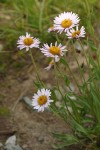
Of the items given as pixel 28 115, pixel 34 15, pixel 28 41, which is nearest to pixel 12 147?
pixel 28 115

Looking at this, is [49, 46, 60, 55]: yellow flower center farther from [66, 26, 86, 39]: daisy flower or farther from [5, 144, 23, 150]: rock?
[5, 144, 23, 150]: rock

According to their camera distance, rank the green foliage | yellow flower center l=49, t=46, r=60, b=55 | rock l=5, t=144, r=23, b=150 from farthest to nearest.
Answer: the green foliage, rock l=5, t=144, r=23, b=150, yellow flower center l=49, t=46, r=60, b=55

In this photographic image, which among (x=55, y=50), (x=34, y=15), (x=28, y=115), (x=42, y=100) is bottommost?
(x=42, y=100)

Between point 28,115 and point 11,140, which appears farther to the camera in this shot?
point 28,115

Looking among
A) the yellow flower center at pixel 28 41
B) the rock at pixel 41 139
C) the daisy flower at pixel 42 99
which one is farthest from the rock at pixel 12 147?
the yellow flower center at pixel 28 41

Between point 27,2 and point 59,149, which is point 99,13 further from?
point 59,149

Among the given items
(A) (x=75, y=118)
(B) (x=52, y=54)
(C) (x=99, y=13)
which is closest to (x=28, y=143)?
(A) (x=75, y=118)

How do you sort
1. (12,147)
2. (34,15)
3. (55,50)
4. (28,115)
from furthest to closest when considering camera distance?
(34,15)
(28,115)
(12,147)
(55,50)

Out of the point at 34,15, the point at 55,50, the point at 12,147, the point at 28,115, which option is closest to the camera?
the point at 55,50

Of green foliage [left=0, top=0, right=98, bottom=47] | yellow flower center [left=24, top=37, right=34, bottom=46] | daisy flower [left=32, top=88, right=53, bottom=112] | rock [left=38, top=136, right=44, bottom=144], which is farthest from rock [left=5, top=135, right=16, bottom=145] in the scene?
green foliage [left=0, top=0, right=98, bottom=47]

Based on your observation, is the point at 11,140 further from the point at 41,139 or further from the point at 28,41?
the point at 28,41

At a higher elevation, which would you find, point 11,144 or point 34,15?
point 34,15
